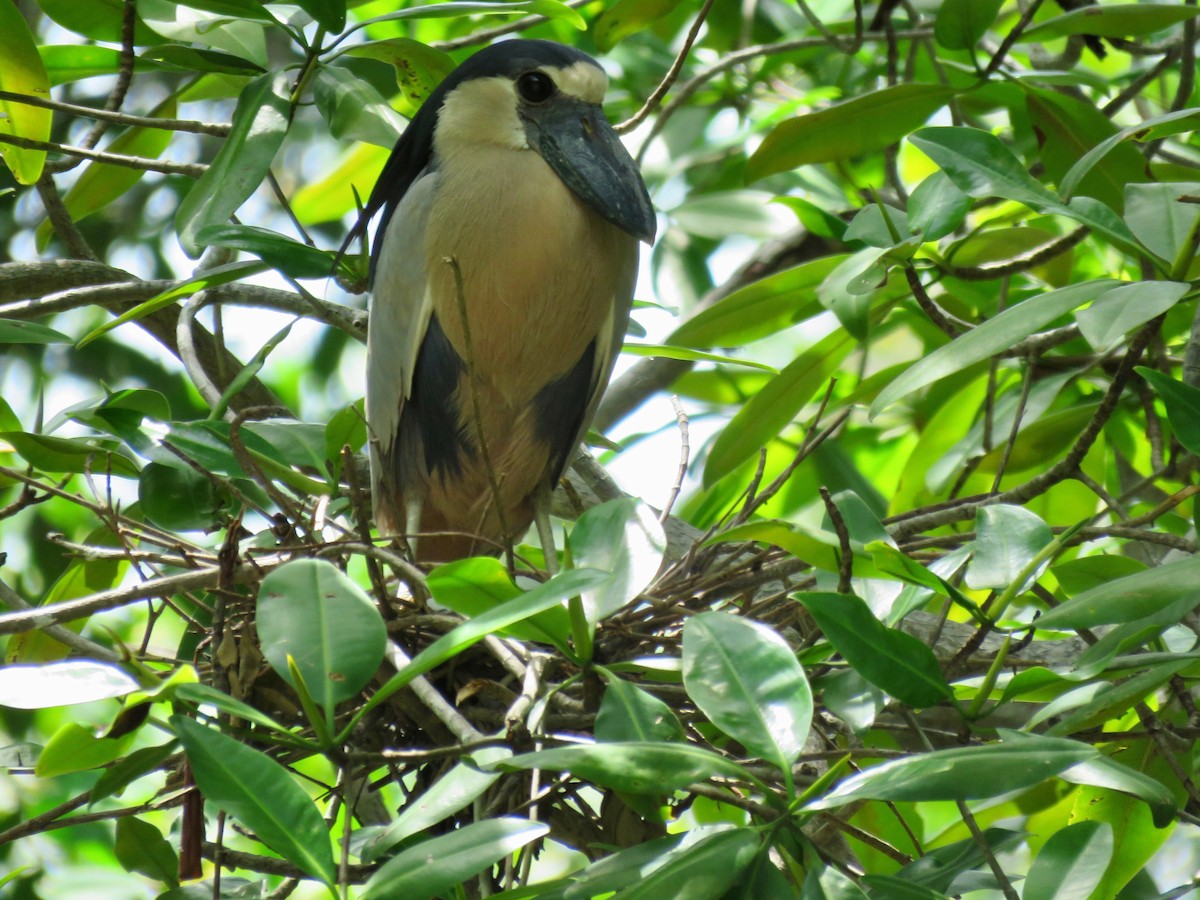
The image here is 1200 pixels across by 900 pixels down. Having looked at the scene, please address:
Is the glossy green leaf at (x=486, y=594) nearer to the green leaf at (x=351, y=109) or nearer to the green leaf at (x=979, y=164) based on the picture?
the green leaf at (x=979, y=164)

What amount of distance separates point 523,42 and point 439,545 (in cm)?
88

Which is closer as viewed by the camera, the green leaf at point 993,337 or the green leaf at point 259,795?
the green leaf at point 259,795

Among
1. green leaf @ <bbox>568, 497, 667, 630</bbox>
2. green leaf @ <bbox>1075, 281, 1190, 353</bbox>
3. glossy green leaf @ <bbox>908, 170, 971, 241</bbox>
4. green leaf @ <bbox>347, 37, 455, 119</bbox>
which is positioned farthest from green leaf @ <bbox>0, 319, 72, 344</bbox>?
green leaf @ <bbox>1075, 281, 1190, 353</bbox>

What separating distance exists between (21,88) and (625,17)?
99 cm

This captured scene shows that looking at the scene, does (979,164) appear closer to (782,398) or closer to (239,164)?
(782,398)

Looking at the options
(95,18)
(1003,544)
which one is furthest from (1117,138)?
(95,18)

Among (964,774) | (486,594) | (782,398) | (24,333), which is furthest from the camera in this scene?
(782,398)

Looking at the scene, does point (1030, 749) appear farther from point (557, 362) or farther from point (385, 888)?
point (557, 362)

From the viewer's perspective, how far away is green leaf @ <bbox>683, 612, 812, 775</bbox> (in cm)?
87

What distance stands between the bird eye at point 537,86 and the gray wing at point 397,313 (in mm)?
205

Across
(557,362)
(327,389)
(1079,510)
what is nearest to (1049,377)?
(1079,510)

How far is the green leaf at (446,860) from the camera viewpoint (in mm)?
824

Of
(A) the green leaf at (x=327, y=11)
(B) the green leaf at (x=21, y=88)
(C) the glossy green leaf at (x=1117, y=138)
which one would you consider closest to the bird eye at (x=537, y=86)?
(A) the green leaf at (x=327, y=11)

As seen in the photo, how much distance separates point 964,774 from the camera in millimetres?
815
